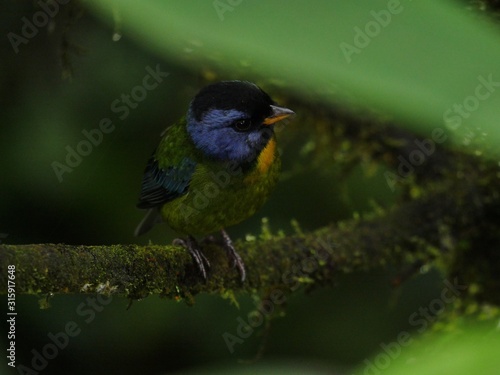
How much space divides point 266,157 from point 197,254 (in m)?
0.42

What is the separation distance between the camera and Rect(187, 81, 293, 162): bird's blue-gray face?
218 cm

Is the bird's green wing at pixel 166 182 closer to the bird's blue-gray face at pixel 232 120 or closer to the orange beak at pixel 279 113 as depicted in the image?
the bird's blue-gray face at pixel 232 120

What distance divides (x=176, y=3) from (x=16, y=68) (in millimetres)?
3008

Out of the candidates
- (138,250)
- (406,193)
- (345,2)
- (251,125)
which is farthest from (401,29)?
(406,193)

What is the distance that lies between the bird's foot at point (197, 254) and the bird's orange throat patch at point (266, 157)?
340 millimetres

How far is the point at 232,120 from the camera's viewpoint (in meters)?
2.28

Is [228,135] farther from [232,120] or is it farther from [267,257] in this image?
[267,257]

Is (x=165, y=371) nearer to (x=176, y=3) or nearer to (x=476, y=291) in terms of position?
(x=476, y=291)

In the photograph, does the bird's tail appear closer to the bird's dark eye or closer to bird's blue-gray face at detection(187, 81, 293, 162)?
bird's blue-gray face at detection(187, 81, 293, 162)

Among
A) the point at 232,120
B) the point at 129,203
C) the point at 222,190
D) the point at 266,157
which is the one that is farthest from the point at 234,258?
the point at 129,203

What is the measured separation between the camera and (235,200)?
2.40 m

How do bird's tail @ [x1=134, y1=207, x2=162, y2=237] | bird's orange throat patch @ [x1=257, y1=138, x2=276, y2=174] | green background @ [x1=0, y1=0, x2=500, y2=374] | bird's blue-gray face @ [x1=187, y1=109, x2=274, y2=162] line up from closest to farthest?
bird's blue-gray face @ [x1=187, y1=109, x2=274, y2=162] → bird's orange throat patch @ [x1=257, y1=138, x2=276, y2=174] → bird's tail @ [x1=134, y1=207, x2=162, y2=237] → green background @ [x1=0, y1=0, x2=500, y2=374]

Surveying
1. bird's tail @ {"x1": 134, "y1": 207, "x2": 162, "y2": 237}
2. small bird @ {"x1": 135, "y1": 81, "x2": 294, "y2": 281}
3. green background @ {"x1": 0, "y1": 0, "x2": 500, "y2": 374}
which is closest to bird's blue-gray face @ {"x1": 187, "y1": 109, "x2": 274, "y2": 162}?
small bird @ {"x1": 135, "y1": 81, "x2": 294, "y2": 281}

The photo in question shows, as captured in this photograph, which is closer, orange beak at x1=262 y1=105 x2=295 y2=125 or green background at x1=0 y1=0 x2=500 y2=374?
orange beak at x1=262 y1=105 x2=295 y2=125
